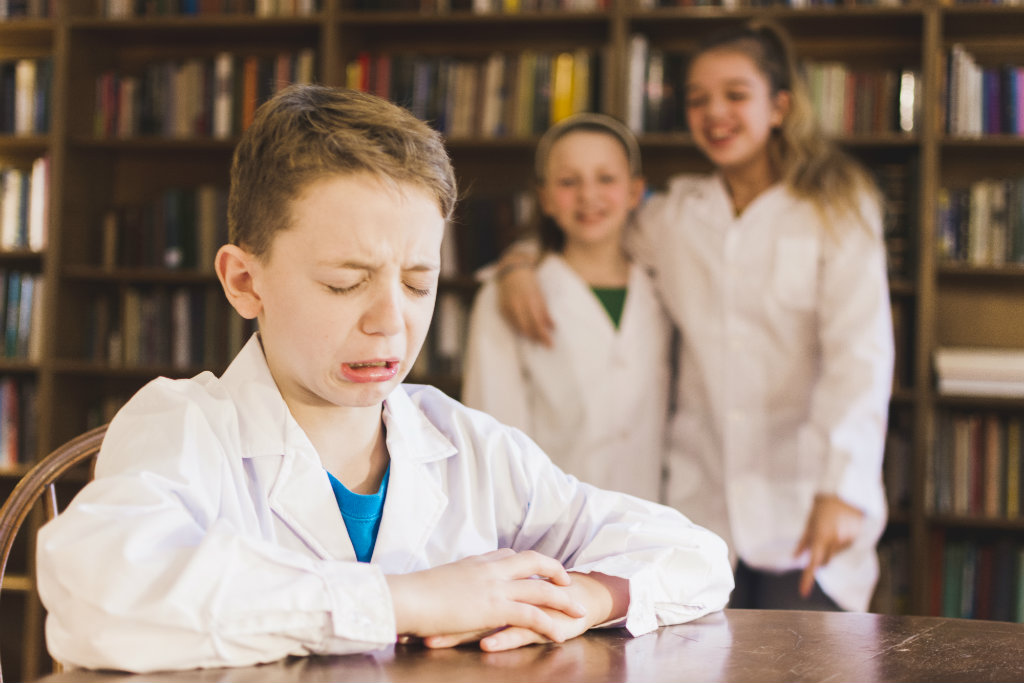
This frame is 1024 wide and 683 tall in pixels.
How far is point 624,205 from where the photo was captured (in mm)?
2117

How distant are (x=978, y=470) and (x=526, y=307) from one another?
1531mm

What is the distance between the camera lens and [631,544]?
0.97 m

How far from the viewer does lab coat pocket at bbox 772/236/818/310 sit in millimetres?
2070

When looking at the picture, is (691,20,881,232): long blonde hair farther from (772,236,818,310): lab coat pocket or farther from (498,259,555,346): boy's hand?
(498,259,555,346): boy's hand

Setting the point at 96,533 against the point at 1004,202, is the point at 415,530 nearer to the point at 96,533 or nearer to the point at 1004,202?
the point at 96,533

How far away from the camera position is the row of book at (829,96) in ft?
9.26

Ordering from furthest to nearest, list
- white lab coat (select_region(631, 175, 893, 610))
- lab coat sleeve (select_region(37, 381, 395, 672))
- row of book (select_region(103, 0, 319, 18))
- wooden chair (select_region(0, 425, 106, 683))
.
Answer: row of book (select_region(103, 0, 319, 18)) → white lab coat (select_region(631, 175, 893, 610)) → wooden chair (select_region(0, 425, 106, 683)) → lab coat sleeve (select_region(37, 381, 395, 672))

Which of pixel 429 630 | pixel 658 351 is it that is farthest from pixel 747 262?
pixel 429 630

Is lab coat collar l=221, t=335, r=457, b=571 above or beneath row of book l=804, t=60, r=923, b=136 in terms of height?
beneath

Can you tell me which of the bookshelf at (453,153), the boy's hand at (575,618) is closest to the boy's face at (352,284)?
the boy's hand at (575,618)

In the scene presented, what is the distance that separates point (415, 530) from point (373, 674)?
0.25 metres

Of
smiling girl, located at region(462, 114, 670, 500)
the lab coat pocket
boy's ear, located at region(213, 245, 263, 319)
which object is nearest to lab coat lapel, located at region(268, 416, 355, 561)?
boy's ear, located at region(213, 245, 263, 319)

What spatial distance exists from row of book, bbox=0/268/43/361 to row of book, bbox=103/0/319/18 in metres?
0.92

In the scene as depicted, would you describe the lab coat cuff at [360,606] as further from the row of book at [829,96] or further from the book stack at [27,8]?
the book stack at [27,8]
